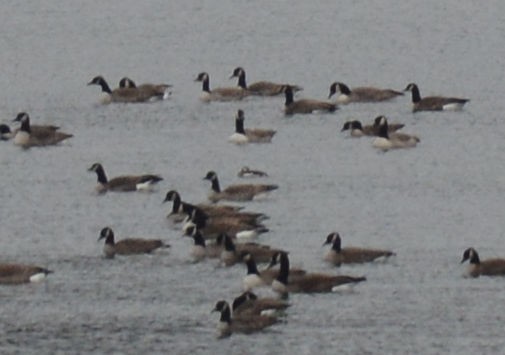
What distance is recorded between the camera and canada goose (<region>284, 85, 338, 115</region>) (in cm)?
4325

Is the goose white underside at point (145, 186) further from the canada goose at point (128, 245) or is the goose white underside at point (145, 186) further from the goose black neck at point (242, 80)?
the goose black neck at point (242, 80)

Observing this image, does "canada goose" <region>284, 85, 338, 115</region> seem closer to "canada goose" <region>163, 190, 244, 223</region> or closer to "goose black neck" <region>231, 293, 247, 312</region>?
"canada goose" <region>163, 190, 244, 223</region>

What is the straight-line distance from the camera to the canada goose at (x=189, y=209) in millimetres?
33188

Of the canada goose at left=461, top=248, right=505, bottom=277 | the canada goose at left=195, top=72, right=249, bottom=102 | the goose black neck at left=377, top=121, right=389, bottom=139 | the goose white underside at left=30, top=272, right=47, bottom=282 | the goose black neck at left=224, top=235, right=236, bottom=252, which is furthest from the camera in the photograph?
the canada goose at left=195, top=72, right=249, bottom=102

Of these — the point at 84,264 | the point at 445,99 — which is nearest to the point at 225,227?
the point at 84,264

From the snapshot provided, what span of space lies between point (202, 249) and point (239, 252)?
2.43ft

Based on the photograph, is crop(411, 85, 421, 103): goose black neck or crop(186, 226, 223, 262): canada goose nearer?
crop(186, 226, 223, 262): canada goose

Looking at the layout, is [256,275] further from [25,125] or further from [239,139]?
[25,125]

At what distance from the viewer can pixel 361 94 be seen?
4478 centimetres

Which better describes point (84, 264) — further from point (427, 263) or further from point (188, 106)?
point (188, 106)

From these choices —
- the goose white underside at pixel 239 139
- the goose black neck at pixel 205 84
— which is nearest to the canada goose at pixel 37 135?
the goose white underside at pixel 239 139

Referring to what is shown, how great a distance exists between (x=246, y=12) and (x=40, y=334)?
33.3m

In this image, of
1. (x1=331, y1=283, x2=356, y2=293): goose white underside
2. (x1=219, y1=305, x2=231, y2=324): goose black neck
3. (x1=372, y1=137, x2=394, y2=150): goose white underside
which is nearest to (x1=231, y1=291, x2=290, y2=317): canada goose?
(x1=219, y1=305, x2=231, y2=324): goose black neck

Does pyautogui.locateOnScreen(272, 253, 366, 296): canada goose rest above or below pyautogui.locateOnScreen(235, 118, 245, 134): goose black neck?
below
